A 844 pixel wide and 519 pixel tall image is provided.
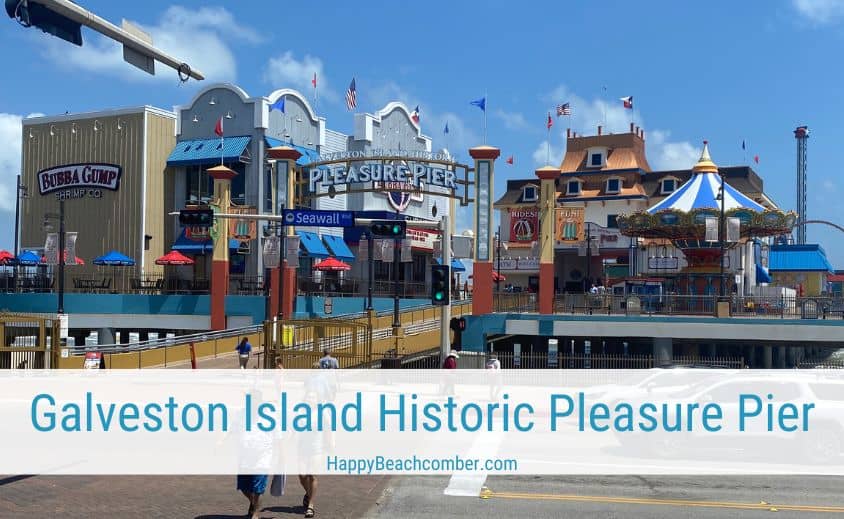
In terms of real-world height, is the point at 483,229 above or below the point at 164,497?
above

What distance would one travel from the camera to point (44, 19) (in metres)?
18.5

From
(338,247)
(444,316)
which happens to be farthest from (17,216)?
(444,316)

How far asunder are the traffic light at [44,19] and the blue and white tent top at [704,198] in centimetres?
2803

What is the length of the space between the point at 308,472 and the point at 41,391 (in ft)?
44.9

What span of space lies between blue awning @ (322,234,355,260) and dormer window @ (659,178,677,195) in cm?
2704

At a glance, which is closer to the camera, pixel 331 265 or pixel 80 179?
pixel 331 265

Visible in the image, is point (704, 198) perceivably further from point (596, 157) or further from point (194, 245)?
point (596, 157)

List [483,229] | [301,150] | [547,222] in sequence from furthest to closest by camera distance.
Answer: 1. [301,150]
2. [547,222]
3. [483,229]

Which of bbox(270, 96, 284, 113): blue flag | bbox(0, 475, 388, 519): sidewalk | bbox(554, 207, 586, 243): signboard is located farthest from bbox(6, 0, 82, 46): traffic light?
bbox(270, 96, 284, 113): blue flag

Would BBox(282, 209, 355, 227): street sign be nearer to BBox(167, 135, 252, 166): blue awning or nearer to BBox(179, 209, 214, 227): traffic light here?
BBox(179, 209, 214, 227): traffic light

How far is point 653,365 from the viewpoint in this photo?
3159 centimetres

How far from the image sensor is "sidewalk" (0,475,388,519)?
12.3m

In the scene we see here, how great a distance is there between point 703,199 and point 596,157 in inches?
1198

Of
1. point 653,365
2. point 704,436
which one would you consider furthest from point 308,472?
point 653,365
